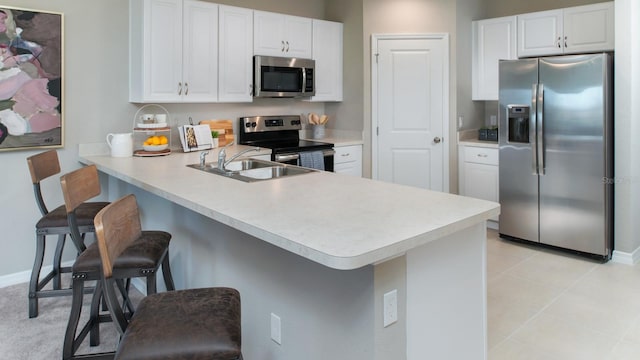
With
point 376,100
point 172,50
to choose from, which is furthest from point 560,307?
point 172,50

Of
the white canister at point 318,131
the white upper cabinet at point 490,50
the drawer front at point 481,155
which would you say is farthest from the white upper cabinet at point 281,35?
the drawer front at point 481,155

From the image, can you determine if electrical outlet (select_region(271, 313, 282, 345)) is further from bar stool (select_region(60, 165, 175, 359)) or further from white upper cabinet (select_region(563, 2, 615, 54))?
white upper cabinet (select_region(563, 2, 615, 54))

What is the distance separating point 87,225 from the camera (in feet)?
9.16

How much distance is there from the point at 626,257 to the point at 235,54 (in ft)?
12.7

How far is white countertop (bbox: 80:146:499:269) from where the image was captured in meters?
1.39

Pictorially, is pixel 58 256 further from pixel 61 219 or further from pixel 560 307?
pixel 560 307

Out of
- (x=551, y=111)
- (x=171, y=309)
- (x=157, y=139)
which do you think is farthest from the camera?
(x=551, y=111)

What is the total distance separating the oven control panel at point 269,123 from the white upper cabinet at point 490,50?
204 centimetres

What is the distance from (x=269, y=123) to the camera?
15.8 feet

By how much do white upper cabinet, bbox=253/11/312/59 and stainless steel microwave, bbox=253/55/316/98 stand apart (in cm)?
9

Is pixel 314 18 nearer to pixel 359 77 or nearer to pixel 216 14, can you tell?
pixel 359 77

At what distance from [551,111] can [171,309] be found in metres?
3.65

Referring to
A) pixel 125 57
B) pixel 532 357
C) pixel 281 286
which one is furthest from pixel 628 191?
pixel 125 57

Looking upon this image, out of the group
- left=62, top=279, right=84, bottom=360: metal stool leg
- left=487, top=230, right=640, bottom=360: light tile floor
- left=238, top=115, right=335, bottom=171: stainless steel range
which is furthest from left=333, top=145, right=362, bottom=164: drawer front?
left=62, top=279, right=84, bottom=360: metal stool leg
